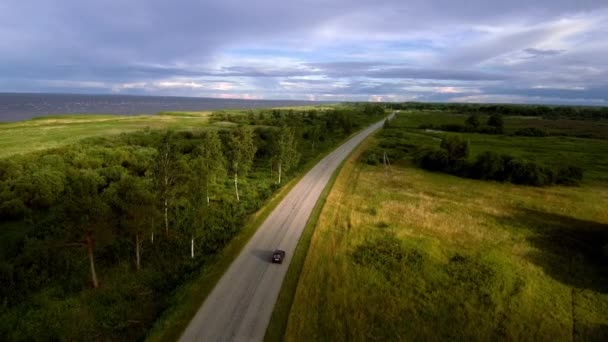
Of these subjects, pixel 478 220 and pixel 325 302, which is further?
pixel 478 220

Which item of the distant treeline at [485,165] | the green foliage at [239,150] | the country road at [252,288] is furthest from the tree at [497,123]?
the country road at [252,288]

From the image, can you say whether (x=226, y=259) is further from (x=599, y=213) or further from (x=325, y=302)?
(x=599, y=213)

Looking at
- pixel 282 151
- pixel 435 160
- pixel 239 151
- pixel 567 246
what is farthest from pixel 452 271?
pixel 435 160

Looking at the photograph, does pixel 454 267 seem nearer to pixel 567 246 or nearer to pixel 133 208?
pixel 567 246

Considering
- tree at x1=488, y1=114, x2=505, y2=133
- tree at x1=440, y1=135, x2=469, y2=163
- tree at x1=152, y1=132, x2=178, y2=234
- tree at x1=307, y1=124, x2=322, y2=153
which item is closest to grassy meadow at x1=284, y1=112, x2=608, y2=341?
tree at x1=152, y1=132, x2=178, y2=234

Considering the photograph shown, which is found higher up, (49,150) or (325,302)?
(49,150)

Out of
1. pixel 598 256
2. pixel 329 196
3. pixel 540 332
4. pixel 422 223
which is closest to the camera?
pixel 540 332

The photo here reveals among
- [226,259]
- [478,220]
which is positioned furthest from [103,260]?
[478,220]
